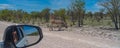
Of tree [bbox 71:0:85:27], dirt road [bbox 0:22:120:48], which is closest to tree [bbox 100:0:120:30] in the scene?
tree [bbox 71:0:85:27]

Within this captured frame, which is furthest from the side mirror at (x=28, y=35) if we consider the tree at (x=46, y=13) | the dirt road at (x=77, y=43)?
the tree at (x=46, y=13)

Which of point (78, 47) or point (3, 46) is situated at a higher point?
point (3, 46)

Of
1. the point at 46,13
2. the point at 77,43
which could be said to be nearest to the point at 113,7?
the point at 77,43

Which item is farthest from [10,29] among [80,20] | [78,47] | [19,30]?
[80,20]

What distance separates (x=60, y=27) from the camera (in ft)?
79.9

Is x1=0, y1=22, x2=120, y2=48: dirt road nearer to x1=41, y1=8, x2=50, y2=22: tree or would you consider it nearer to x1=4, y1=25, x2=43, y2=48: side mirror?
x1=4, y1=25, x2=43, y2=48: side mirror

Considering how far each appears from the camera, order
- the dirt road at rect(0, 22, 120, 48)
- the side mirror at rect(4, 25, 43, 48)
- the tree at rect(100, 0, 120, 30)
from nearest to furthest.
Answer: the side mirror at rect(4, 25, 43, 48) < the dirt road at rect(0, 22, 120, 48) < the tree at rect(100, 0, 120, 30)

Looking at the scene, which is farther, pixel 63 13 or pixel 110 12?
pixel 63 13

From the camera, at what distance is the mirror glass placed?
6.68 feet

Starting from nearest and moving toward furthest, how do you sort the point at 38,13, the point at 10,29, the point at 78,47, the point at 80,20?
the point at 10,29 < the point at 78,47 < the point at 80,20 < the point at 38,13

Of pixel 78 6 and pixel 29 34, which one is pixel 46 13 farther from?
pixel 29 34

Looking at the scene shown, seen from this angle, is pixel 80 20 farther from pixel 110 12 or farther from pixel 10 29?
pixel 10 29

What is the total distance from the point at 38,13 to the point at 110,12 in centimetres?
2806

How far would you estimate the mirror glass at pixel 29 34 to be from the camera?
204 cm
